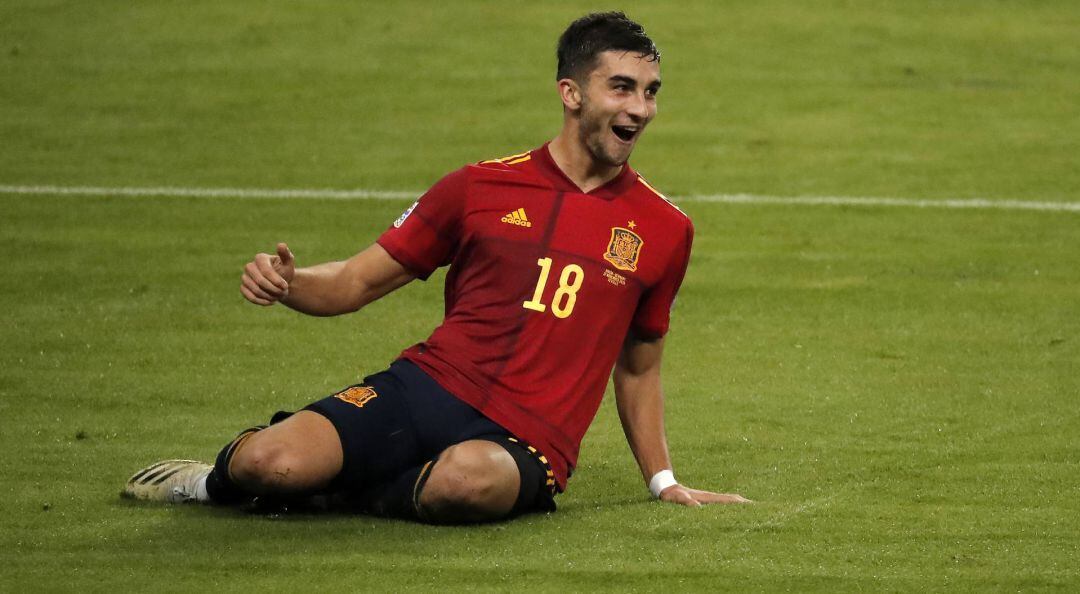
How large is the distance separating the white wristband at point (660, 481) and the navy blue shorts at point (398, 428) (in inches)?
15.5

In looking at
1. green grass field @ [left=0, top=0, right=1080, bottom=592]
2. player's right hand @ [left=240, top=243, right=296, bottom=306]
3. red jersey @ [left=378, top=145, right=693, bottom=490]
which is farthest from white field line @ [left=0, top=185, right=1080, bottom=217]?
player's right hand @ [left=240, top=243, right=296, bottom=306]

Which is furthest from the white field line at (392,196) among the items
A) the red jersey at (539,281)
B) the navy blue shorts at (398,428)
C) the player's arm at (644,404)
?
the navy blue shorts at (398,428)

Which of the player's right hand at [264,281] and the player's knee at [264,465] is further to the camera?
the player's knee at [264,465]

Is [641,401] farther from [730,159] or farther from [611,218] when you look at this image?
[730,159]

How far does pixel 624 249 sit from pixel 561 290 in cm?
26

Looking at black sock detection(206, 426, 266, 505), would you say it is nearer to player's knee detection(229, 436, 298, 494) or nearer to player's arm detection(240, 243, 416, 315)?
player's knee detection(229, 436, 298, 494)

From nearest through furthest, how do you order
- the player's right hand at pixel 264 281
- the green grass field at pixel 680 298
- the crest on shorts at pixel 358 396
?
the player's right hand at pixel 264 281 → the green grass field at pixel 680 298 → the crest on shorts at pixel 358 396

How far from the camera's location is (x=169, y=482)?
6020 millimetres

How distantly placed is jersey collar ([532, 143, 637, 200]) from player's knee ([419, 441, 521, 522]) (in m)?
0.91

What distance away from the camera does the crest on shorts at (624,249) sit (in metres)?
5.94

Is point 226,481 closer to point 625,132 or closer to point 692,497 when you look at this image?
point 692,497

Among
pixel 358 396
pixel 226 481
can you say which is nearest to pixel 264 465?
pixel 226 481

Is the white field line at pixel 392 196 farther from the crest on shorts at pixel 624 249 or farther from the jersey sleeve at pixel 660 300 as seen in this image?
the crest on shorts at pixel 624 249

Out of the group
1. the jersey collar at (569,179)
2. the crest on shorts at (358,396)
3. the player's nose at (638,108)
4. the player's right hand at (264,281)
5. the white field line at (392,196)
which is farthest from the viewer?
the white field line at (392,196)
